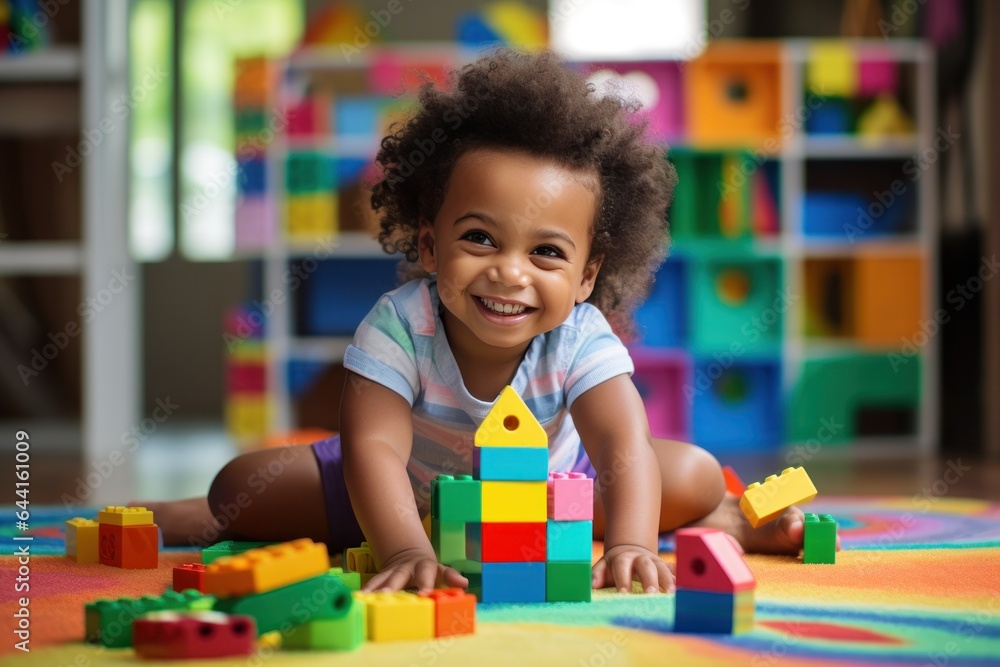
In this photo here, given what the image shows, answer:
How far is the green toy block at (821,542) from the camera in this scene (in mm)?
1197

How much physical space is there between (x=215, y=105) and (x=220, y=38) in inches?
11.4

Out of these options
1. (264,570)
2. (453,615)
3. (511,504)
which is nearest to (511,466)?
(511,504)

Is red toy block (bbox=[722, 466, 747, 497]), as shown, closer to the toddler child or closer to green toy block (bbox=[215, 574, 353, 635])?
the toddler child

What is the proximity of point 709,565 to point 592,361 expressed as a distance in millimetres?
387

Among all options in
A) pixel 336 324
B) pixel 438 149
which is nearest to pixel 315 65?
pixel 336 324

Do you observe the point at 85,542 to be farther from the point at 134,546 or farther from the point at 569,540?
the point at 569,540

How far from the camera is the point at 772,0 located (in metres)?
4.28

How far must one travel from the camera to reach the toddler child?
1095mm

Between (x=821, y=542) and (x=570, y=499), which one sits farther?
(x=821, y=542)

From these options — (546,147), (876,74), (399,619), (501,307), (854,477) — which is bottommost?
(854,477)

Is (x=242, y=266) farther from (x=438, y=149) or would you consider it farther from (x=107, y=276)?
(x=438, y=149)

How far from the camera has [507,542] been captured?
940mm

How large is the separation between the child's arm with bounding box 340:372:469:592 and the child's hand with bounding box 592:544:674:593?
0.46 ft

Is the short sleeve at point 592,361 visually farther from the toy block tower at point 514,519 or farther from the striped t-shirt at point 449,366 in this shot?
the toy block tower at point 514,519
